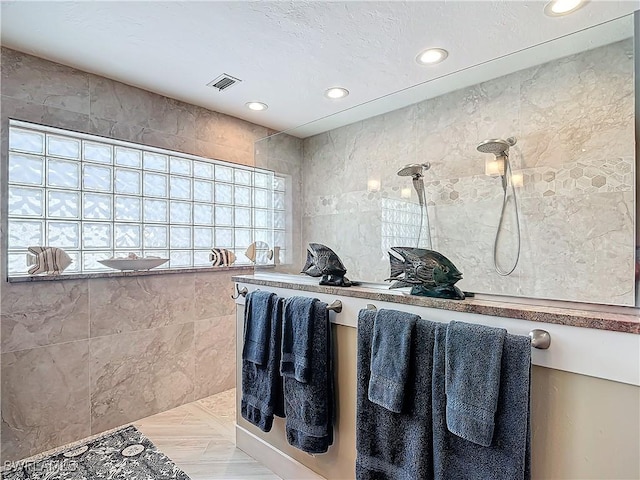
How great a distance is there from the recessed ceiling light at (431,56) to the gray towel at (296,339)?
1.66 metres

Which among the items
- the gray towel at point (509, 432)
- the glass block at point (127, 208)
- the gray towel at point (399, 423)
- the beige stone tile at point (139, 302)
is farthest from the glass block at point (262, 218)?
the gray towel at point (509, 432)

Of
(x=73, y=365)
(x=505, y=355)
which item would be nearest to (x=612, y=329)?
(x=505, y=355)

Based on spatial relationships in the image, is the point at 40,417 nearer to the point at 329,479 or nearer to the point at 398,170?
the point at 329,479

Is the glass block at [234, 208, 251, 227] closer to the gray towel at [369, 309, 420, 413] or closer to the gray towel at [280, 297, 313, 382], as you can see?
the gray towel at [280, 297, 313, 382]

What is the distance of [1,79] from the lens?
200 cm

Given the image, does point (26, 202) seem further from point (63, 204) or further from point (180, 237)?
point (180, 237)

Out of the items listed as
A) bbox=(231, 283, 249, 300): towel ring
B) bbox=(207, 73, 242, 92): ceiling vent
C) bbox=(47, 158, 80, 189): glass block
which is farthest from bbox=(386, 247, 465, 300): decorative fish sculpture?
bbox=(47, 158, 80, 189): glass block

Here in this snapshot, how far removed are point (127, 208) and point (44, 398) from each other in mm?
1339

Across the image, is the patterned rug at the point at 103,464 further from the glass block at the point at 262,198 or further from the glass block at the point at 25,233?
the glass block at the point at 262,198

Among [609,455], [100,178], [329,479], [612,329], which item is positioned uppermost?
[100,178]

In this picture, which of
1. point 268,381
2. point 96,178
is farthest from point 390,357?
point 96,178

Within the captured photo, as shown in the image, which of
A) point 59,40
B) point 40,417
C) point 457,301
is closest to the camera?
point 457,301

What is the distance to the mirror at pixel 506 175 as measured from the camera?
1.75 metres

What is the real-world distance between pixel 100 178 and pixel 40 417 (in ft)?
5.19
